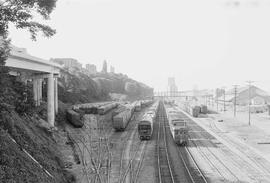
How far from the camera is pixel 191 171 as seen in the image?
2358 cm

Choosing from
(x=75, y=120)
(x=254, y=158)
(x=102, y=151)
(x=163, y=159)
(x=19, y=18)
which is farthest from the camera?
(x=75, y=120)

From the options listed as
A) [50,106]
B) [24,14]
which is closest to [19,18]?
[24,14]

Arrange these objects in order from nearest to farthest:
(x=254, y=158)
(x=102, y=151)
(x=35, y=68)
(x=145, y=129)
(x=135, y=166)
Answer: (x=135, y=166) < (x=102, y=151) < (x=254, y=158) < (x=35, y=68) < (x=145, y=129)

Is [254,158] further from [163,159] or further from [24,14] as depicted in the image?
[24,14]

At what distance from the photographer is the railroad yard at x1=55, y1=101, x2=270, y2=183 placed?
71.5 feet

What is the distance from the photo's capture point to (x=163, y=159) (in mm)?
27609

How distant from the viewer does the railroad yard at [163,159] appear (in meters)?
21.8

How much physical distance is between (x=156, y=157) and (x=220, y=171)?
7249 mm

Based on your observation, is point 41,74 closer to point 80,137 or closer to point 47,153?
point 80,137

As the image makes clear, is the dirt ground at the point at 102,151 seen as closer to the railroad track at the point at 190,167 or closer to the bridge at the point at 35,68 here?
the railroad track at the point at 190,167

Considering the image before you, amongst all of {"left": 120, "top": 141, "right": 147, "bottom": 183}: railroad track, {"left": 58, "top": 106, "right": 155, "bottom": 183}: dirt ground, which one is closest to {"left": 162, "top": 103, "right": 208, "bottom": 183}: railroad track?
{"left": 58, "top": 106, "right": 155, "bottom": 183}: dirt ground

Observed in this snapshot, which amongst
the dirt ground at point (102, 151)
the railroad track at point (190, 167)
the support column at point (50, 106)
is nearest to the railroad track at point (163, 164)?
the dirt ground at point (102, 151)

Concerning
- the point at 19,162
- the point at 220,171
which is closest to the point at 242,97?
the point at 220,171

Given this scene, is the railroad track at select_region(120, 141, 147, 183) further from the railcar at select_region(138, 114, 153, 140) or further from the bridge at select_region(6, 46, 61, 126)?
the bridge at select_region(6, 46, 61, 126)
